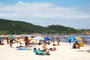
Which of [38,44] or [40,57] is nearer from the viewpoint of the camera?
[40,57]

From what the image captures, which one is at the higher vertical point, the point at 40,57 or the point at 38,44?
the point at 40,57

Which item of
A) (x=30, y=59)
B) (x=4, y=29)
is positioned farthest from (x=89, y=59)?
(x=4, y=29)

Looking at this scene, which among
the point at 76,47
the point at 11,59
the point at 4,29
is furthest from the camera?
the point at 4,29

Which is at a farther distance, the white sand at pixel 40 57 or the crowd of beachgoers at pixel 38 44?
the crowd of beachgoers at pixel 38 44

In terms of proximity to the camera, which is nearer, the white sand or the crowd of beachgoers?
the white sand

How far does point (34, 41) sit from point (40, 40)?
1.03m

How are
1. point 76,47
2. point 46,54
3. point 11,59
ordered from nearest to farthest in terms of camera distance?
point 11,59, point 46,54, point 76,47

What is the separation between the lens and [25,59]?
16219 mm

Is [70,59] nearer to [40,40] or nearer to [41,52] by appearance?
[41,52]

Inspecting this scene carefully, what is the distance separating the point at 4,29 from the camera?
645 ft

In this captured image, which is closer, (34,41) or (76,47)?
(76,47)

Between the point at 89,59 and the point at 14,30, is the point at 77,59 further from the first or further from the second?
the point at 14,30

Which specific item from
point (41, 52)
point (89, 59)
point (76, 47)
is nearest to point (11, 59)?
point (41, 52)

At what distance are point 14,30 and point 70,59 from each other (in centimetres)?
18524
